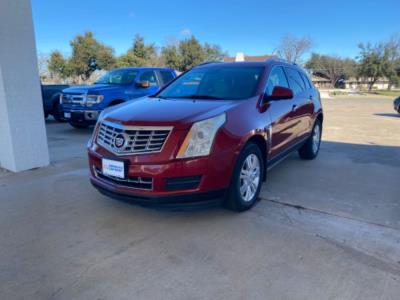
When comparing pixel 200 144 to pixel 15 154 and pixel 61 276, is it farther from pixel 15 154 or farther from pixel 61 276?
pixel 15 154

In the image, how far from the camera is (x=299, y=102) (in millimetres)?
5113

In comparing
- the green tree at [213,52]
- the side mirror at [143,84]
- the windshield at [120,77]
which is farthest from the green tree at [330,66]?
the side mirror at [143,84]

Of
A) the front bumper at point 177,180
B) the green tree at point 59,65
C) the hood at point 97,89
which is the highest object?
the green tree at point 59,65

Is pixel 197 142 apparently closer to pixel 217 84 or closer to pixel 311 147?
pixel 217 84

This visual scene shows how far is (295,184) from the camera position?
4656 millimetres

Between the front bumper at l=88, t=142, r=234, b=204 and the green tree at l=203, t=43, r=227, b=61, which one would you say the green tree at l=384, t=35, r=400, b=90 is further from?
the front bumper at l=88, t=142, r=234, b=204

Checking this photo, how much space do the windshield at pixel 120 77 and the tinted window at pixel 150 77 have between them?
23 cm

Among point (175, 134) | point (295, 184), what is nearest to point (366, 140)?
point (295, 184)

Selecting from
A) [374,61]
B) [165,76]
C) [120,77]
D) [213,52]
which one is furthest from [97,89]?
[374,61]

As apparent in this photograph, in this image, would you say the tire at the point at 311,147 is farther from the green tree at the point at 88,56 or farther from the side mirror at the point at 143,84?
the green tree at the point at 88,56

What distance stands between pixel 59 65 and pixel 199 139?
3622cm

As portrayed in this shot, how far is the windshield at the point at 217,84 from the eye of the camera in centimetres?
395

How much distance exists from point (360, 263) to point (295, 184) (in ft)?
6.70

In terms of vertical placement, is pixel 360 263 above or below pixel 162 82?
below
